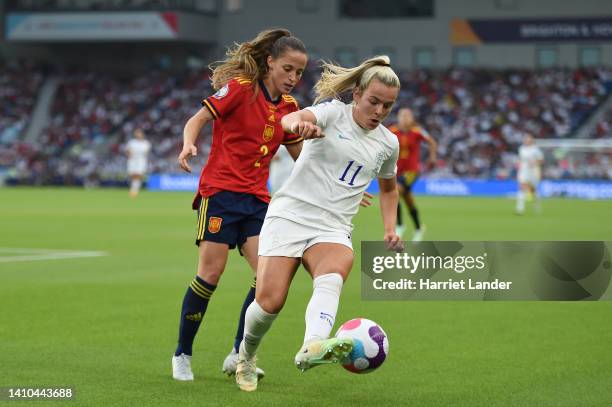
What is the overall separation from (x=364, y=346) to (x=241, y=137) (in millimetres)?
1922

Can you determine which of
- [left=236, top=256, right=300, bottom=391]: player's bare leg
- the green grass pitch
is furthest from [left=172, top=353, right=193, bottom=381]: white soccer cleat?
[left=236, top=256, right=300, bottom=391]: player's bare leg

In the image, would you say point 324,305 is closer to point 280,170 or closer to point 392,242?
point 392,242

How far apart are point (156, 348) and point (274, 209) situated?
2500 mm

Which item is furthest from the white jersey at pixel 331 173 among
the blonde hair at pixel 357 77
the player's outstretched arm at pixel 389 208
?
the player's outstretched arm at pixel 389 208

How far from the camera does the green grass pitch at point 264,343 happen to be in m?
A: 6.82

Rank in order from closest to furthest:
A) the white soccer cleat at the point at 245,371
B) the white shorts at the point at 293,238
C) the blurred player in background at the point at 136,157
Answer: the white shorts at the point at 293,238 < the white soccer cleat at the point at 245,371 < the blurred player in background at the point at 136,157

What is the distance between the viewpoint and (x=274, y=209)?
6.61 m

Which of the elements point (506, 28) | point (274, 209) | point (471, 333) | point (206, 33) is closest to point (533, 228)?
point (471, 333)

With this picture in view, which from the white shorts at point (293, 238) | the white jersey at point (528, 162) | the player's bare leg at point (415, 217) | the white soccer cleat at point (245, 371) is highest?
the white shorts at point (293, 238)

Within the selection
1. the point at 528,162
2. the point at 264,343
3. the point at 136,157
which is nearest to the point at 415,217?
the point at 264,343

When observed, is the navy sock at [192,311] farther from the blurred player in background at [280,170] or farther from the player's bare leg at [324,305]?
the blurred player in background at [280,170]

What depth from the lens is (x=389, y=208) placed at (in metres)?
7.02

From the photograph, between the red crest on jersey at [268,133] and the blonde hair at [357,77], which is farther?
the red crest on jersey at [268,133]

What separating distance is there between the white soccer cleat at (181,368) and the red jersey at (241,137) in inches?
45.5
